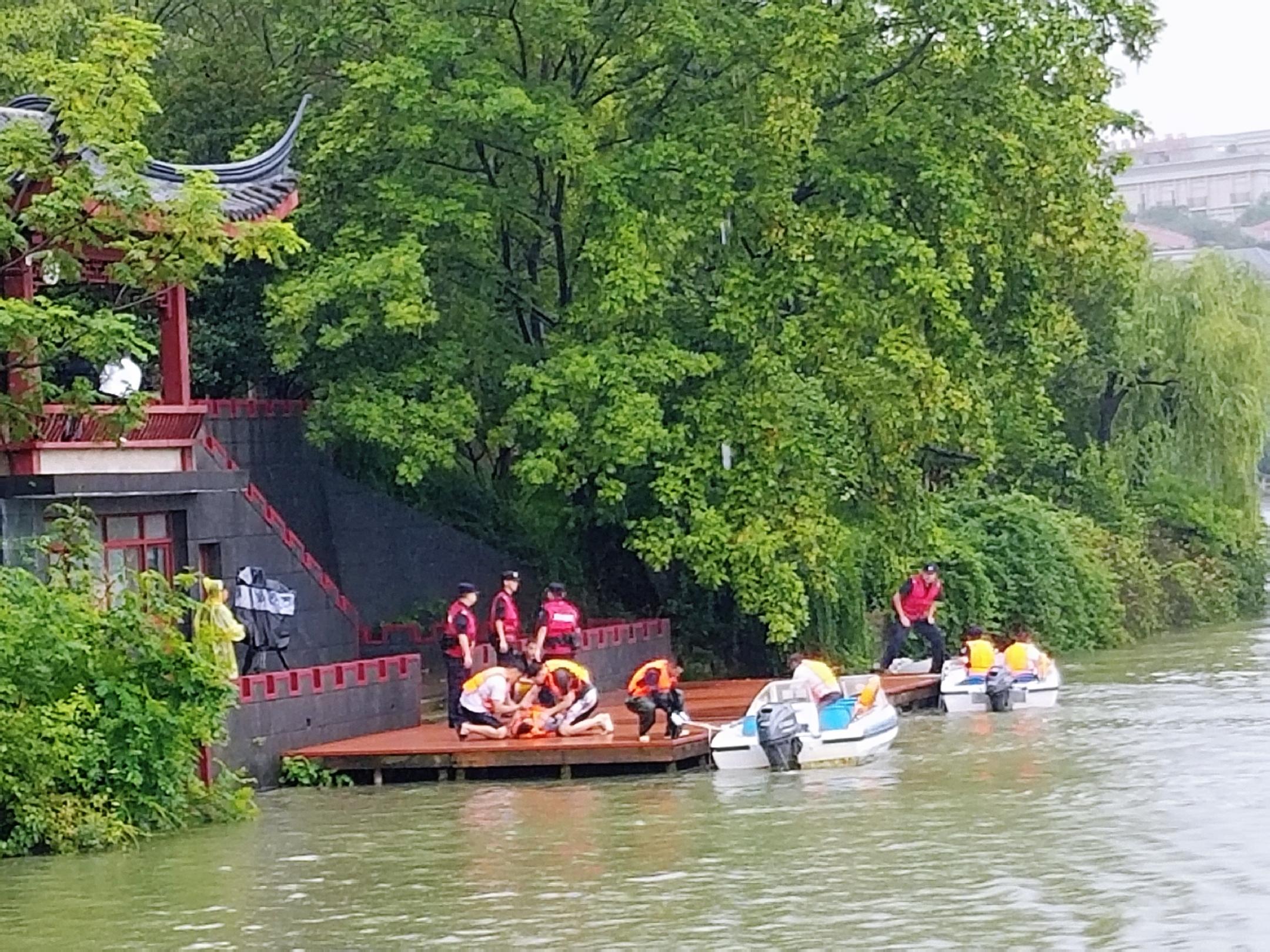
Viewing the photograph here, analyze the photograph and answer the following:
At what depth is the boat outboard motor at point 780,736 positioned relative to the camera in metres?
23.7

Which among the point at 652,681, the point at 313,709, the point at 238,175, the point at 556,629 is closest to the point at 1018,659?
the point at 556,629

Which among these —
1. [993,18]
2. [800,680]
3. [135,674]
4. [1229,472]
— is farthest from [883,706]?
[1229,472]

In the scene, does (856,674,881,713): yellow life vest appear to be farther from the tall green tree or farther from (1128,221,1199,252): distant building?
(1128,221,1199,252): distant building

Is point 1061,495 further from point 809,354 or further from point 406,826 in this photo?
point 406,826

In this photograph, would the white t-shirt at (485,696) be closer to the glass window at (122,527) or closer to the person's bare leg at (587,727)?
the person's bare leg at (587,727)

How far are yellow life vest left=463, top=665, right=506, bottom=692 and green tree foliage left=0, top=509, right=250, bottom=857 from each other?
3.98 metres

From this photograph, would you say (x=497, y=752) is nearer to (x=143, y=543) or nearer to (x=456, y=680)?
(x=456, y=680)

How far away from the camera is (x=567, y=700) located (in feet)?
81.6

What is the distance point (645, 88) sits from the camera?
108ft

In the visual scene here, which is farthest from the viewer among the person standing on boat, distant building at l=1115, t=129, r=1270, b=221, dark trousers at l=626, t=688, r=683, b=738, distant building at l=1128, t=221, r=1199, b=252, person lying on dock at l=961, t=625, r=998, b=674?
distant building at l=1115, t=129, r=1270, b=221

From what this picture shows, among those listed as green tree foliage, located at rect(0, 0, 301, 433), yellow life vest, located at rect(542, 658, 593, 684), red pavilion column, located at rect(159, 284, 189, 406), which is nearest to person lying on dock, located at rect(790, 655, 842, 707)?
yellow life vest, located at rect(542, 658, 593, 684)

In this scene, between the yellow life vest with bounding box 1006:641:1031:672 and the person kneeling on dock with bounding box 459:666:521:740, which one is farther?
the yellow life vest with bounding box 1006:641:1031:672

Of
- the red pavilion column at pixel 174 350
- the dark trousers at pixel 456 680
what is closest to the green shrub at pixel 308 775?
the dark trousers at pixel 456 680

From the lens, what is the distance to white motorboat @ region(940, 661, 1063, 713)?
99.4ft
